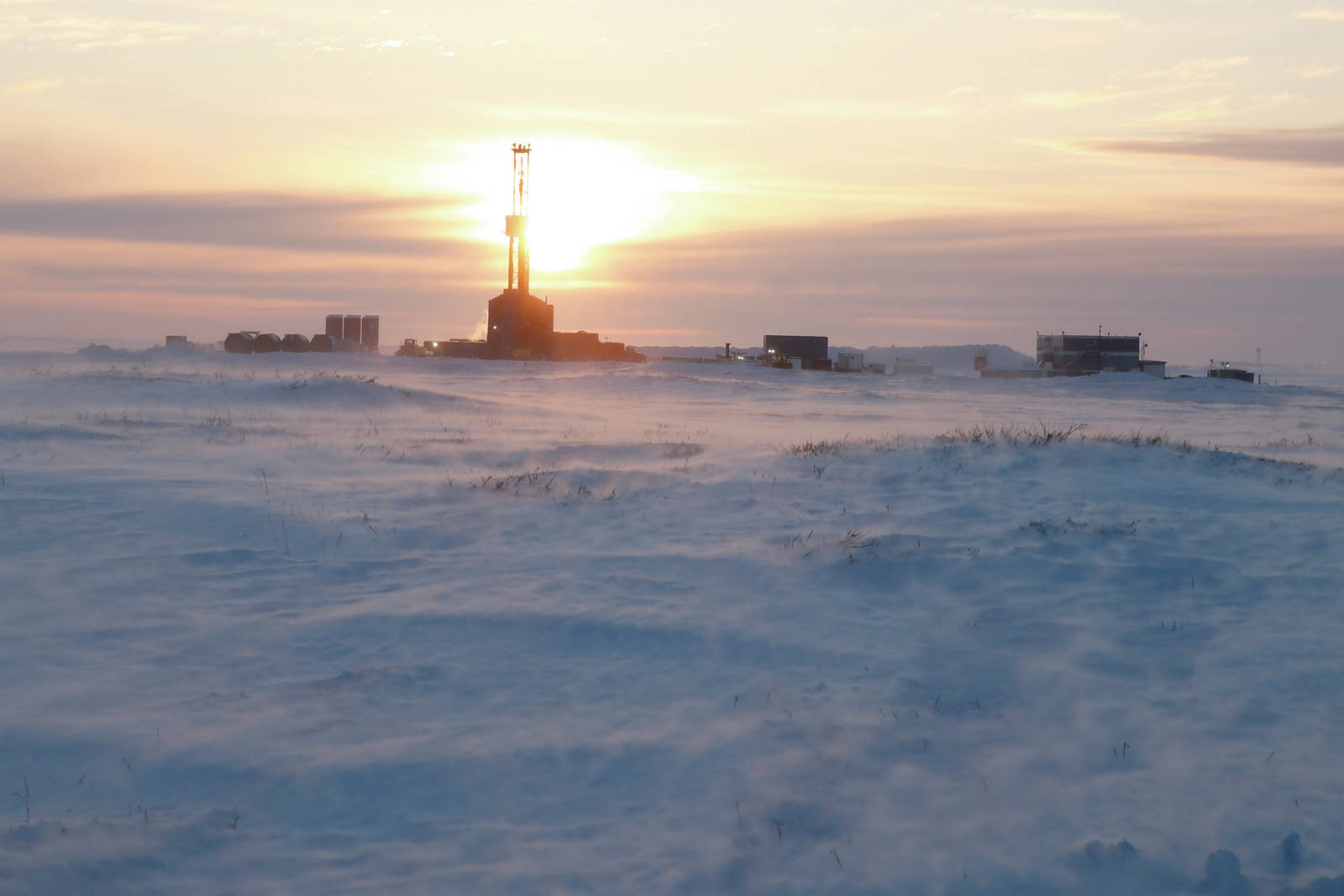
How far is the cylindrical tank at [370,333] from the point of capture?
104 metres

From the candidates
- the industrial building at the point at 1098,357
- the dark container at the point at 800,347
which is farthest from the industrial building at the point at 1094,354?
the dark container at the point at 800,347

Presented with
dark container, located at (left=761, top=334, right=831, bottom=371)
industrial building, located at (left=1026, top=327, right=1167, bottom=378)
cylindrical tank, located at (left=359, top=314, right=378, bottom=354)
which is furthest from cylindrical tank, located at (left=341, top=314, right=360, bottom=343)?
industrial building, located at (left=1026, top=327, right=1167, bottom=378)

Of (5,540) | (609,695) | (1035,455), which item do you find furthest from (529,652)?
(1035,455)

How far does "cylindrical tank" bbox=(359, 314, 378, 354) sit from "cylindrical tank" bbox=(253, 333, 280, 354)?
1538 centimetres

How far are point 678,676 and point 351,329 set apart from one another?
336 ft

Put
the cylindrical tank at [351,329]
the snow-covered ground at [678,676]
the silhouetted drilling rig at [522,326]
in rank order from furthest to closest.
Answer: the cylindrical tank at [351,329] → the silhouetted drilling rig at [522,326] → the snow-covered ground at [678,676]

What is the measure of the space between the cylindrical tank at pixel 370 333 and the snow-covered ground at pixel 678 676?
9168 cm

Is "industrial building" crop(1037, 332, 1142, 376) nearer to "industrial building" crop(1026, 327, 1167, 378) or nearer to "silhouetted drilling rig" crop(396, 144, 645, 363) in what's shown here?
"industrial building" crop(1026, 327, 1167, 378)

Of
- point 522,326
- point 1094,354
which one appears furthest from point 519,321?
point 1094,354

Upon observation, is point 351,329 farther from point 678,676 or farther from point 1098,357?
point 678,676

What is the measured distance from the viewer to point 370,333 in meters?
105

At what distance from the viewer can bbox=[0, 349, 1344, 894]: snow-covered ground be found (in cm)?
563

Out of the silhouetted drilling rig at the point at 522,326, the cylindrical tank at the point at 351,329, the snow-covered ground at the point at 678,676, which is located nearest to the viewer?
the snow-covered ground at the point at 678,676

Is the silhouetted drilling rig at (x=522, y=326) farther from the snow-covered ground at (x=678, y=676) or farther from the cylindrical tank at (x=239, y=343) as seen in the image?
the snow-covered ground at (x=678, y=676)
